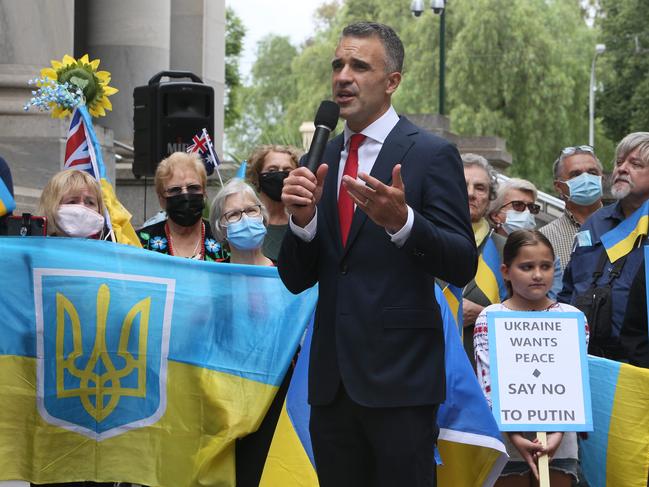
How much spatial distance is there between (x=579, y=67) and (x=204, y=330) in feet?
139

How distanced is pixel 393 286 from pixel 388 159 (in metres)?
0.47

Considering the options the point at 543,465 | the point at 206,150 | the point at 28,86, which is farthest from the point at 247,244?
the point at 28,86

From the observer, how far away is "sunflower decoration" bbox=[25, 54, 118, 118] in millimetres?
7992

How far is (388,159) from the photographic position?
4.72 m

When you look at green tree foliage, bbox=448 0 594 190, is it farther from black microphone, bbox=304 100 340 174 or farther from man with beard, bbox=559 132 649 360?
black microphone, bbox=304 100 340 174

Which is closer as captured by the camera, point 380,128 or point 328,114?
point 328,114

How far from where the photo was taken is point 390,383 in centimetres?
455

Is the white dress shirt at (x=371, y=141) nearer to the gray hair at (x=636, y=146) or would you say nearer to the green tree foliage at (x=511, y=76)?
the gray hair at (x=636, y=146)

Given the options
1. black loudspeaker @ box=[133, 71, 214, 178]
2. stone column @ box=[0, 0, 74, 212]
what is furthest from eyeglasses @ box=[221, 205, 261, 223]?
black loudspeaker @ box=[133, 71, 214, 178]

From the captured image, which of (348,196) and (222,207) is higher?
(348,196)

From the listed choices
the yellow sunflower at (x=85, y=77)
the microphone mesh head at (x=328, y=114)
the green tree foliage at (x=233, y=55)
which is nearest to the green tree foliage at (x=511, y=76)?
the green tree foliage at (x=233, y=55)

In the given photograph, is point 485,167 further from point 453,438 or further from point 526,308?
point 453,438

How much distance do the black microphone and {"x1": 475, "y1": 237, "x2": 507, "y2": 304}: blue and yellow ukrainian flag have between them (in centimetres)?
302

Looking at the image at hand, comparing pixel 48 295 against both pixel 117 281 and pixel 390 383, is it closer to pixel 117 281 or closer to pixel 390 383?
pixel 117 281
